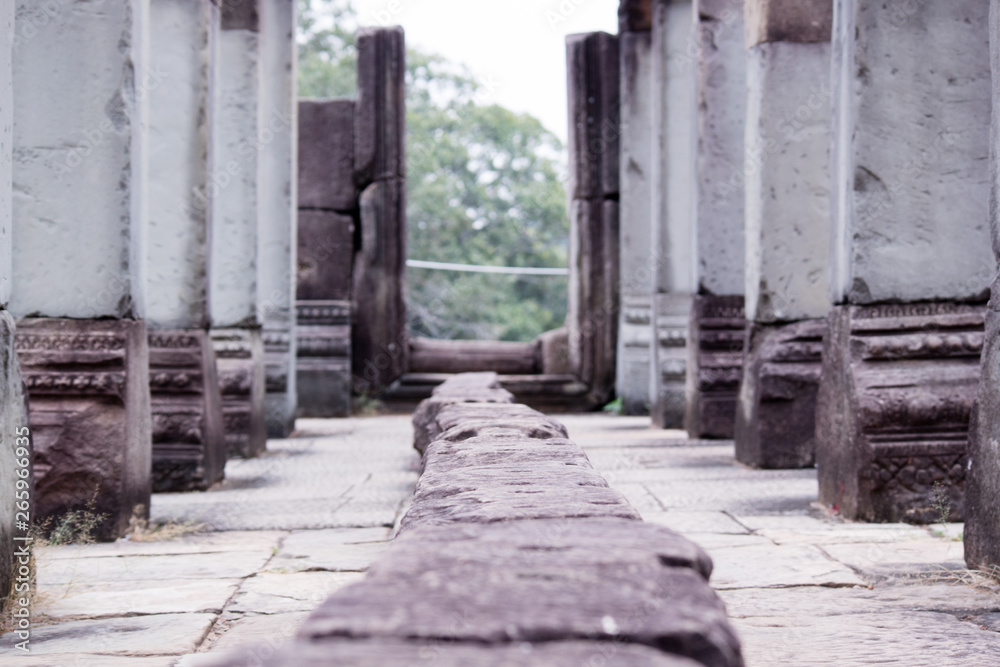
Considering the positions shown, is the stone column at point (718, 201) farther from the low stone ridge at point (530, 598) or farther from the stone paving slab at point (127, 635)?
the low stone ridge at point (530, 598)

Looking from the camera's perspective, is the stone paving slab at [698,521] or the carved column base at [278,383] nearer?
the stone paving slab at [698,521]

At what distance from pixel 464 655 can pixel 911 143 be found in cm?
367

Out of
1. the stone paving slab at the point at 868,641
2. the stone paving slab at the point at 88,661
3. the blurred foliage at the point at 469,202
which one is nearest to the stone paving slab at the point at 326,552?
the stone paving slab at the point at 88,661

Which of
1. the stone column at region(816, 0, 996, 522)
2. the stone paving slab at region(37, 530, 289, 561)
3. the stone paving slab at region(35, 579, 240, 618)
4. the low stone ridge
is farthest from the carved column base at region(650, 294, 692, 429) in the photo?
the low stone ridge

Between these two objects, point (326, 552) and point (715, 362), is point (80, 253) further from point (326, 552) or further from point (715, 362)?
point (715, 362)

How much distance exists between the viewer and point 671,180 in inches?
339

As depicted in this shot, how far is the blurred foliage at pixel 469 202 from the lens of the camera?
19016 mm

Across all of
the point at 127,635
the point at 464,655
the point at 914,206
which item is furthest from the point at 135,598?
the point at 914,206

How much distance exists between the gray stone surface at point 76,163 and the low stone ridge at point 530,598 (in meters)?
2.64

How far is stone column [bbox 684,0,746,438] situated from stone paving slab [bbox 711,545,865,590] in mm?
3652

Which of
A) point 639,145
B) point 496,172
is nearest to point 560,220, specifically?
point 496,172

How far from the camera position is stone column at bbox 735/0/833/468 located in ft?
18.6

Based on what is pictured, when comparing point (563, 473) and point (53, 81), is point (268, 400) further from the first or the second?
point (563, 473)

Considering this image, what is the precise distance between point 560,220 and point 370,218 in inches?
423
